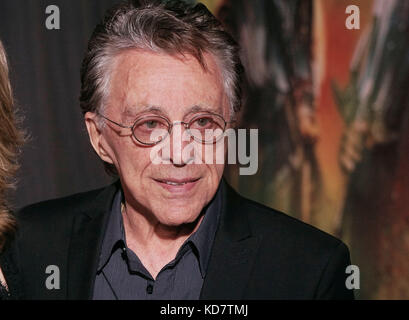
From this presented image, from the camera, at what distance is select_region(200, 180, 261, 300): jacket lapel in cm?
150

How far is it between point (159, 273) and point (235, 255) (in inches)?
7.4

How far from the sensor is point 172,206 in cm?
154

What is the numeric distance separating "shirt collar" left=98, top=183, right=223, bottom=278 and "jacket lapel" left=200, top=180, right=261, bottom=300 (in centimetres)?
3

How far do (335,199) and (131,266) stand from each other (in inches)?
46.9

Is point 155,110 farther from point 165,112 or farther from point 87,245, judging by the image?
point 87,245

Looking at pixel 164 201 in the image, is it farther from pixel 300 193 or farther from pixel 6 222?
pixel 300 193

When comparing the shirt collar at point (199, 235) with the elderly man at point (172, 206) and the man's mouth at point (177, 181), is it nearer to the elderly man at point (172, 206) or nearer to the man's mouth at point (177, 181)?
the elderly man at point (172, 206)

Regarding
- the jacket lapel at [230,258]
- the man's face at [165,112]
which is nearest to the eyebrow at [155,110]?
the man's face at [165,112]

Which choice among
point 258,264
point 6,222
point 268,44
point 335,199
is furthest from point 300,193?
point 6,222

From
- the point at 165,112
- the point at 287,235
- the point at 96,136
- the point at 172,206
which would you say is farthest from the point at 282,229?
the point at 96,136

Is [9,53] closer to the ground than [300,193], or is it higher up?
higher up

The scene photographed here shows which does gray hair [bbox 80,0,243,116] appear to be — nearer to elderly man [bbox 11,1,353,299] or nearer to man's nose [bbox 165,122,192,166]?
elderly man [bbox 11,1,353,299]

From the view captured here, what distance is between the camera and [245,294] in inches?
59.2
